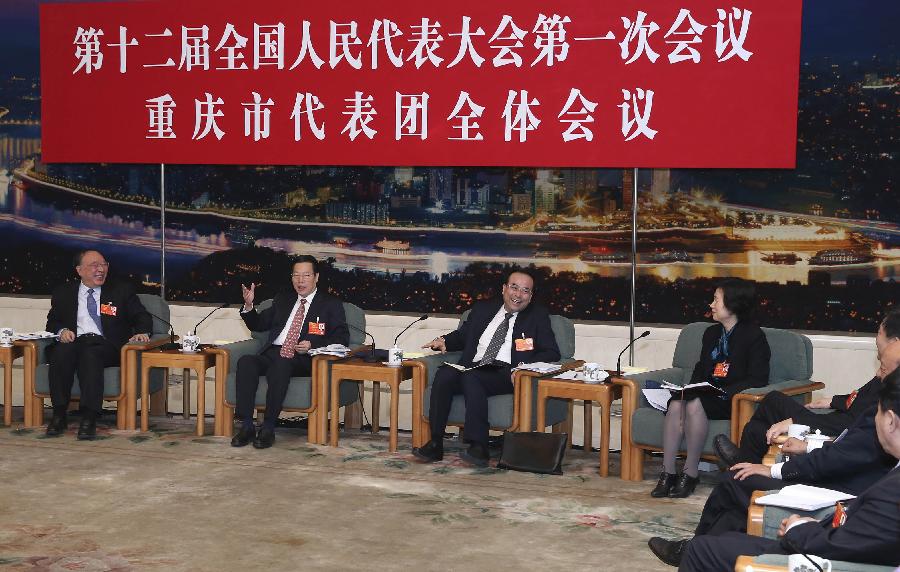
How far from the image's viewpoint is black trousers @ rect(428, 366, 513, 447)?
6145mm

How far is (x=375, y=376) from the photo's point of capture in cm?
644

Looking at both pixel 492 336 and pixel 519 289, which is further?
pixel 492 336

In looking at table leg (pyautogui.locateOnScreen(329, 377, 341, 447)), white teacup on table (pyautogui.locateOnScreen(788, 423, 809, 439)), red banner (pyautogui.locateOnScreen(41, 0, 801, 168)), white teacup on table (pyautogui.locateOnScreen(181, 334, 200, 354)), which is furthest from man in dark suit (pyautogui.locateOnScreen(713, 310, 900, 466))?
white teacup on table (pyautogui.locateOnScreen(181, 334, 200, 354))

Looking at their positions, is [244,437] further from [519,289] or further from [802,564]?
[802,564]

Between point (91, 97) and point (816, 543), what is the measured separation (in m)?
6.09

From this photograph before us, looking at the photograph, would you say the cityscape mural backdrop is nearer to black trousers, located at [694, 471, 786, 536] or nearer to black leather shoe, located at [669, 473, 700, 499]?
black leather shoe, located at [669, 473, 700, 499]

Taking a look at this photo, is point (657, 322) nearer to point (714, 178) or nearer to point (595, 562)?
point (714, 178)

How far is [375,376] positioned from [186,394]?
5.28ft

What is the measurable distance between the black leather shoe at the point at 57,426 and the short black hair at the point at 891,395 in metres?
5.03

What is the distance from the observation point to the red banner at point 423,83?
652cm

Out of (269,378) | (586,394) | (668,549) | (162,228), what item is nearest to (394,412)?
Answer: (269,378)

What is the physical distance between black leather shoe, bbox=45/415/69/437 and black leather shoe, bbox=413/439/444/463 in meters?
2.12

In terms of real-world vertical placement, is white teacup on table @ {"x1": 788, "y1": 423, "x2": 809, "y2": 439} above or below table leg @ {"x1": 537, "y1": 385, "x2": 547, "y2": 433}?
above

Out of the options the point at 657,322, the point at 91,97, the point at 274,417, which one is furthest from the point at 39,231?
the point at 657,322
